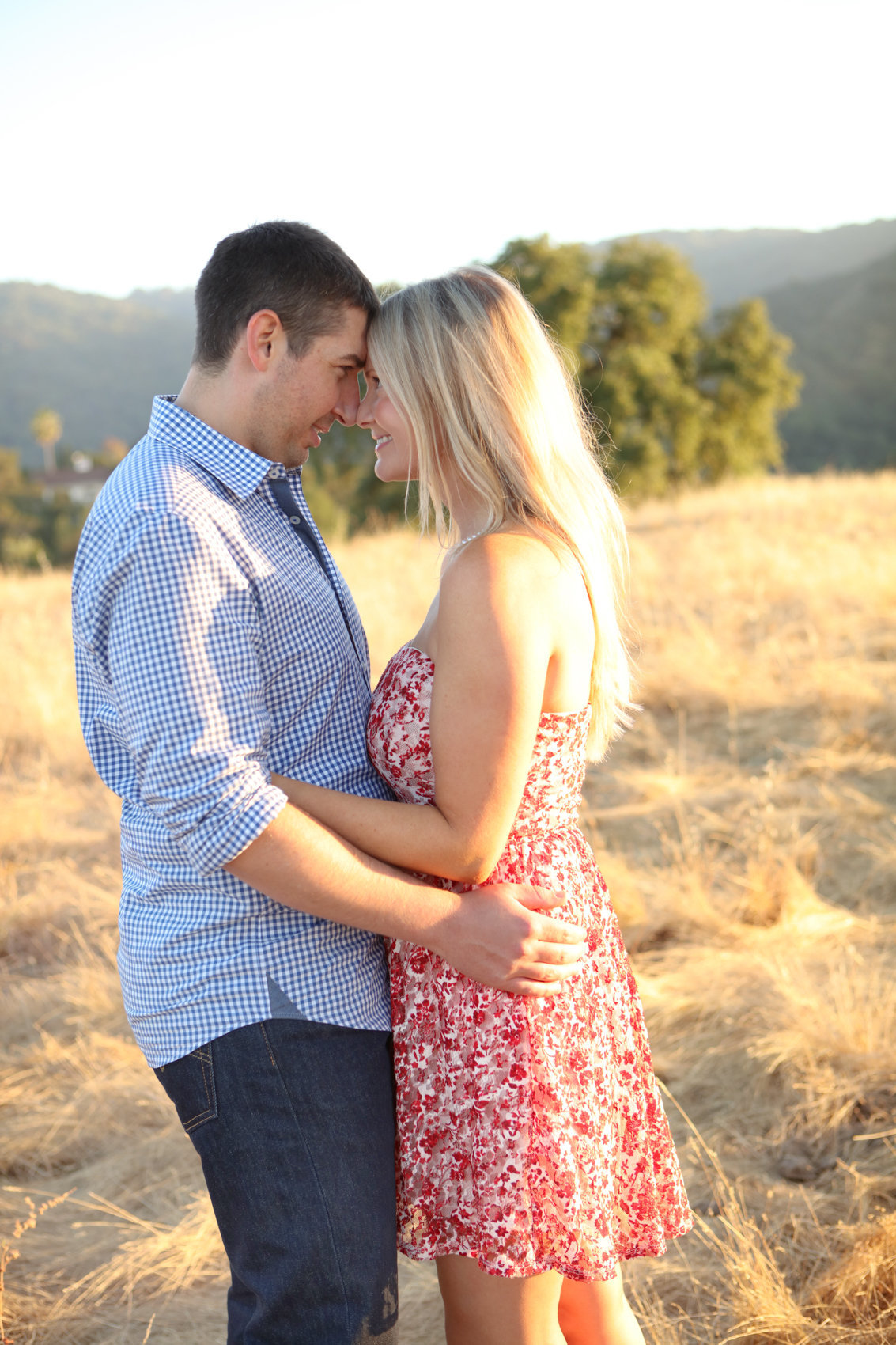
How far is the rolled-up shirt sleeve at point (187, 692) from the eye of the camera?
138 cm

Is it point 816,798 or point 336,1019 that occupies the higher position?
point 336,1019

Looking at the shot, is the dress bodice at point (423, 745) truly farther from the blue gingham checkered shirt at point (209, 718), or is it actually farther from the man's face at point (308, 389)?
the man's face at point (308, 389)

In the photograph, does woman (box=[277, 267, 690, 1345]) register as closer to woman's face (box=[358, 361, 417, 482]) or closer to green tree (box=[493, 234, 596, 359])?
woman's face (box=[358, 361, 417, 482])

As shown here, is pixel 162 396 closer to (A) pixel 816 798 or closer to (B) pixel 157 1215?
(B) pixel 157 1215

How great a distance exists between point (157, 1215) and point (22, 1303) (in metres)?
0.40

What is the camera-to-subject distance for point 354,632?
6.02ft

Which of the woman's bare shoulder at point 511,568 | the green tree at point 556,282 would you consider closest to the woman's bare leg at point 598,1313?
the woman's bare shoulder at point 511,568

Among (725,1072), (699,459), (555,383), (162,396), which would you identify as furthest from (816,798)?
(699,459)

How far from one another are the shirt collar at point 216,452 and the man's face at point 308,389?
0.08m

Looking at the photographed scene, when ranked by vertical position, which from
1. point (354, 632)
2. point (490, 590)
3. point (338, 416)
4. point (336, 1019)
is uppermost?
point (338, 416)

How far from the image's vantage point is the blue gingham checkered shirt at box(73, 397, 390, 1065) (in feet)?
4.55

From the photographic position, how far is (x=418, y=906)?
1562mm

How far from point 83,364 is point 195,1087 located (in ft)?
332

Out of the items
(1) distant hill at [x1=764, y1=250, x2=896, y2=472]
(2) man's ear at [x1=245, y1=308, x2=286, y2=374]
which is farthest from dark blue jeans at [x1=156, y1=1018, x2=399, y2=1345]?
(1) distant hill at [x1=764, y1=250, x2=896, y2=472]
